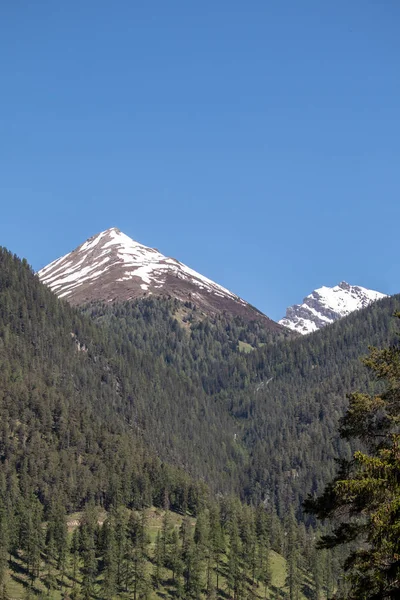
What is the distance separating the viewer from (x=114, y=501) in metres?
180

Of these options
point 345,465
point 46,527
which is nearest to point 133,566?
point 46,527

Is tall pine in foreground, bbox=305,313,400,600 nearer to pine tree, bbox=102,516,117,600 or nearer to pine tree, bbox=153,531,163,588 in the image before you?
pine tree, bbox=102,516,117,600

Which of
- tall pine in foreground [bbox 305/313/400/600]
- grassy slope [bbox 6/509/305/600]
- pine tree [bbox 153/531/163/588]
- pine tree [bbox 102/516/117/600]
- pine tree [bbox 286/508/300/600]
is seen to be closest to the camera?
tall pine in foreground [bbox 305/313/400/600]

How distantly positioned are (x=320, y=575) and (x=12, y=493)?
231 ft

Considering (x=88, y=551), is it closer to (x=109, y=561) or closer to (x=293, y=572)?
(x=109, y=561)

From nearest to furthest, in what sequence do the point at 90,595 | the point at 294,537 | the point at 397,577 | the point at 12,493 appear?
1. the point at 397,577
2. the point at 90,595
3. the point at 12,493
4. the point at 294,537

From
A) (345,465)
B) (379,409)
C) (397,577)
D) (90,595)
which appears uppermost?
(379,409)

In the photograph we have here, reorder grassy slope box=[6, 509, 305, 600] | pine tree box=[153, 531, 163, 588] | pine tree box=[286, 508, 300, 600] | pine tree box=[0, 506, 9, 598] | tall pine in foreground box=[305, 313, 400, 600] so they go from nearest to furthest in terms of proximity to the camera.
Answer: tall pine in foreground box=[305, 313, 400, 600], pine tree box=[0, 506, 9, 598], grassy slope box=[6, 509, 305, 600], pine tree box=[153, 531, 163, 588], pine tree box=[286, 508, 300, 600]

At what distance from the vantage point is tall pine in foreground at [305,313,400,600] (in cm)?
2398

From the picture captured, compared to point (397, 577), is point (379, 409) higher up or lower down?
higher up

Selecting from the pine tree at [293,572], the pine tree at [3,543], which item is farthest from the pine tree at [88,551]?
the pine tree at [293,572]

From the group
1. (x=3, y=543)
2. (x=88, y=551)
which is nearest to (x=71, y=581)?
(x=88, y=551)

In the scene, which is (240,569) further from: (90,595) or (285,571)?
(90,595)

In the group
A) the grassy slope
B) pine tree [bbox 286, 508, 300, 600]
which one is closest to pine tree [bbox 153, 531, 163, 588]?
the grassy slope
